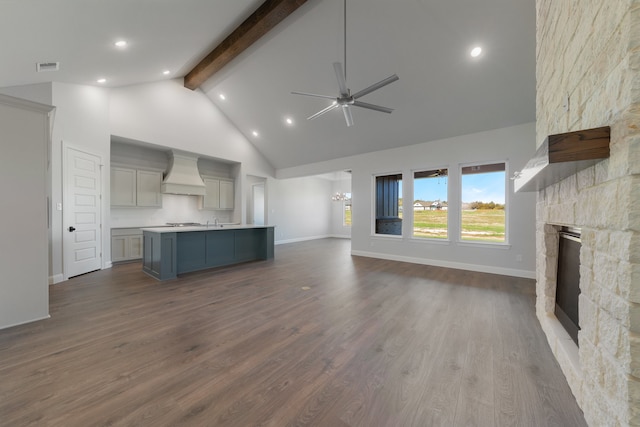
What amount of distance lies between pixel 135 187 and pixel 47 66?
120 inches

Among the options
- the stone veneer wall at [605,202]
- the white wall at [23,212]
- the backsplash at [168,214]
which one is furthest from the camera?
the backsplash at [168,214]

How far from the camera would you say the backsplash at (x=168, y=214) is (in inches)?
235

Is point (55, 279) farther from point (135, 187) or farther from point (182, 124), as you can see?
point (182, 124)

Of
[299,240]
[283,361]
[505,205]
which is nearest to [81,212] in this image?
[283,361]

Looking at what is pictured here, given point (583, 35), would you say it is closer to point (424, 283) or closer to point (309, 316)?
point (309, 316)

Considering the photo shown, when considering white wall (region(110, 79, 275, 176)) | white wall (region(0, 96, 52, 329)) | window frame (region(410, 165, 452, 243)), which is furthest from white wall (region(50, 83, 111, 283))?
window frame (region(410, 165, 452, 243))

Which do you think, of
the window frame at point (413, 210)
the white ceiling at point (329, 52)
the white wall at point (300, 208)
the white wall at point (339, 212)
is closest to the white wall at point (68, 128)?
the white ceiling at point (329, 52)

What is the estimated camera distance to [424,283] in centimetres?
411

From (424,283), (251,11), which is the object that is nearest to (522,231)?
(424,283)

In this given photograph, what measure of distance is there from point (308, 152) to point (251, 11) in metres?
3.80

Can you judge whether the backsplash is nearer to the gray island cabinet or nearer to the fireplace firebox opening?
the gray island cabinet

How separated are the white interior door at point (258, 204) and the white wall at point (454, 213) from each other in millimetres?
3840

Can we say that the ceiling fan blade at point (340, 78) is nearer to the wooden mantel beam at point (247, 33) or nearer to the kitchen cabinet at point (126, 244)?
the wooden mantel beam at point (247, 33)

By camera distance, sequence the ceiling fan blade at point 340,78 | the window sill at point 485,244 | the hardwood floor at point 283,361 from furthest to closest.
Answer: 1. the window sill at point 485,244
2. the ceiling fan blade at point 340,78
3. the hardwood floor at point 283,361
